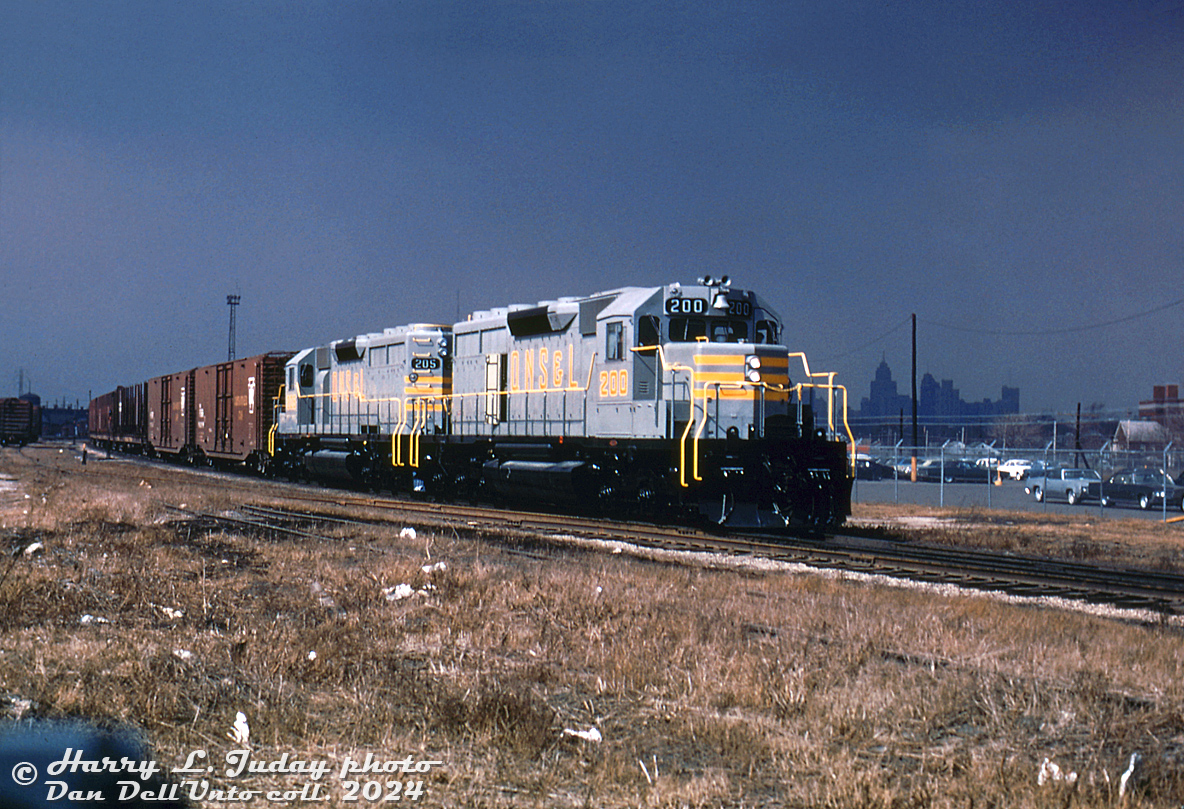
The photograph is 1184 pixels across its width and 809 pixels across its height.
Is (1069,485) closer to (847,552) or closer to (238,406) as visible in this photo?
(847,552)

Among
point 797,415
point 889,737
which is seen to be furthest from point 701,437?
point 889,737

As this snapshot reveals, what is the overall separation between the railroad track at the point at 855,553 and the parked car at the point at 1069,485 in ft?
64.9

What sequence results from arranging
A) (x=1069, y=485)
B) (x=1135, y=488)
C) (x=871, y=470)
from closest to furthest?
(x=1135, y=488) < (x=1069, y=485) < (x=871, y=470)

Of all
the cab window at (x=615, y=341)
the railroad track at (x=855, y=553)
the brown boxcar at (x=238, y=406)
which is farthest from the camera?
the brown boxcar at (x=238, y=406)

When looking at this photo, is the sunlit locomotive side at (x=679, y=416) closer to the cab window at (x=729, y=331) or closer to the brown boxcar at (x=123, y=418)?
the cab window at (x=729, y=331)

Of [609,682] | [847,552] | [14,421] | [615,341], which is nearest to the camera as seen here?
[609,682]

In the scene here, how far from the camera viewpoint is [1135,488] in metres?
32.7

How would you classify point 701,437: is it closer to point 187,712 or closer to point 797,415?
point 797,415

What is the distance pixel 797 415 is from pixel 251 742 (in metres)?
13.3

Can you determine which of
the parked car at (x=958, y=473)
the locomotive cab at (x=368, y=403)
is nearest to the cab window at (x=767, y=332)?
the locomotive cab at (x=368, y=403)

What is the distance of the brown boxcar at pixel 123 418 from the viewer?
5694cm

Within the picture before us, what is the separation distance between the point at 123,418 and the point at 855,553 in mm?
59122

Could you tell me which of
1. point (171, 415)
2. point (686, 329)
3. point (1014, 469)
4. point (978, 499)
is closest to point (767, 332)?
point (686, 329)

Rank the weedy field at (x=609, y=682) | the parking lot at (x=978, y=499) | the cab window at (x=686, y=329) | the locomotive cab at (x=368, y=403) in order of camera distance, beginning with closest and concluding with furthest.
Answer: the weedy field at (x=609, y=682), the cab window at (x=686, y=329), the locomotive cab at (x=368, y=403), the parking lot at (x=978, y=499)
